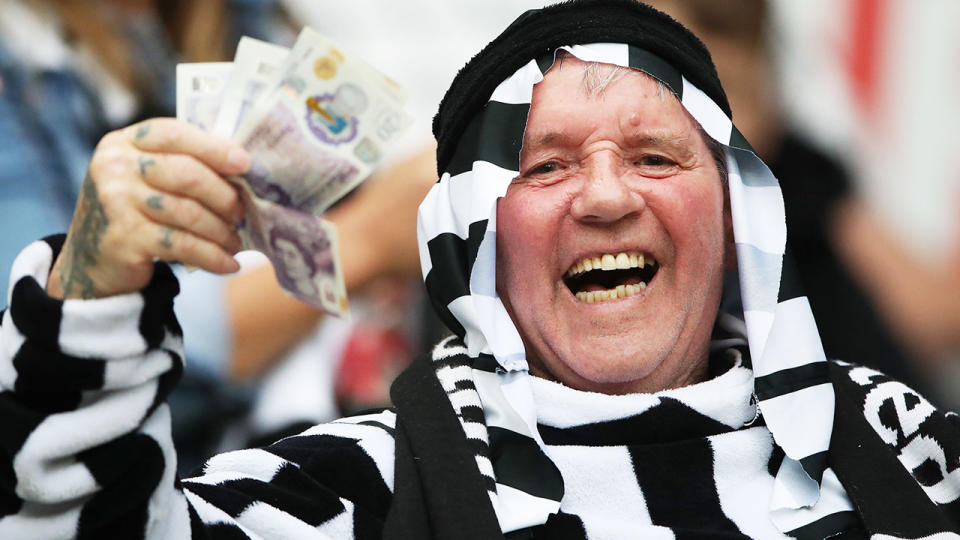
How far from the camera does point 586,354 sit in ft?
8.54

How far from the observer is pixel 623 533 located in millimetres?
2377

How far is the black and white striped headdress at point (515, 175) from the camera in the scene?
255cm

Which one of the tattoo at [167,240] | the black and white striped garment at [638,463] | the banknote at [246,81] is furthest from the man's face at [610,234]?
the tattoo at [167,240]

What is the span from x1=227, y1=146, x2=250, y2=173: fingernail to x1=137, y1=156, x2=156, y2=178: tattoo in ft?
0.41

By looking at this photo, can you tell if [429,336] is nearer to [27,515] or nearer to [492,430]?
[492,430]

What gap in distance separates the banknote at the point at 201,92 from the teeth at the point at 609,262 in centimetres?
95

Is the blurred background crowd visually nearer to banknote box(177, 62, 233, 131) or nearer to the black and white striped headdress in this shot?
the black and white striped headdress

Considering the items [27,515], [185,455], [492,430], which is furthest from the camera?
[185,455]

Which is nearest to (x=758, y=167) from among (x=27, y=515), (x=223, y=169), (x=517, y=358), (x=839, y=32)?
(x=517, y=358)

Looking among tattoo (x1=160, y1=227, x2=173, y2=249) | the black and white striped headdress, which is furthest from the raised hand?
the black and white striped headdress

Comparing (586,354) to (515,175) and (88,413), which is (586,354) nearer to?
(515,175)

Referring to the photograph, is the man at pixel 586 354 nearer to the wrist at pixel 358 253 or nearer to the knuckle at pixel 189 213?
the knuckle at pixel 189 213

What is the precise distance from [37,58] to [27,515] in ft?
4.93

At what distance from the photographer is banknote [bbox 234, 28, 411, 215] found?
6.66 ft
